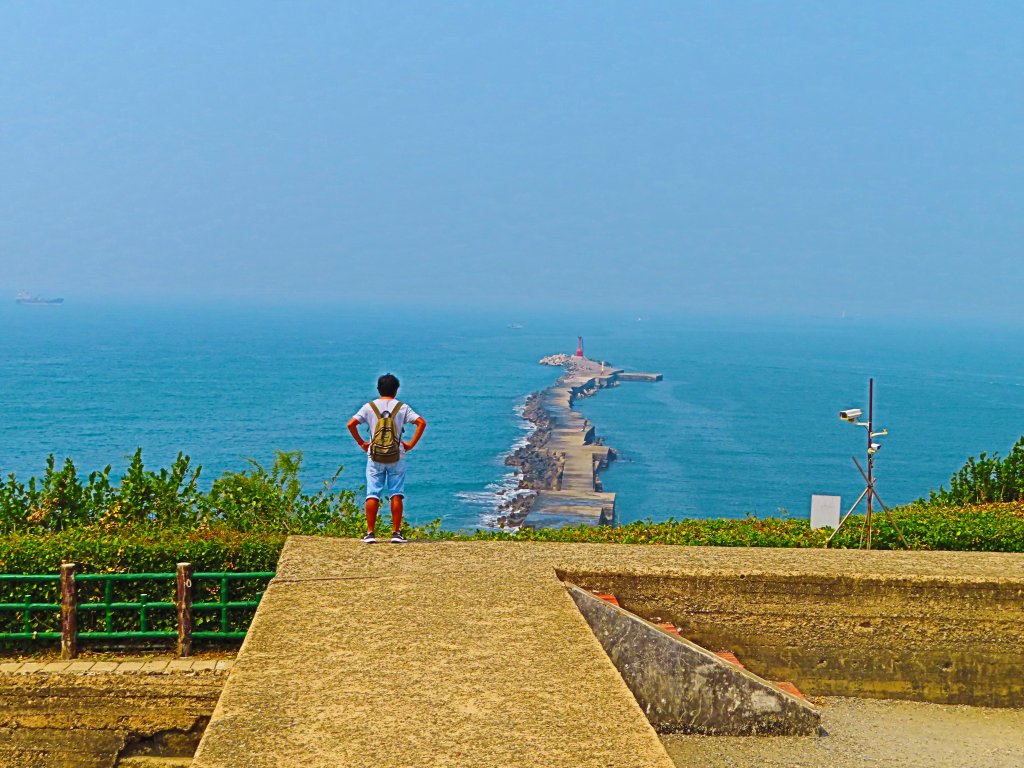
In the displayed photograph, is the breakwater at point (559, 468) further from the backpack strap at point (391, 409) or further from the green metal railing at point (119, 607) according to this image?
the green metal railing at point (119, 607)

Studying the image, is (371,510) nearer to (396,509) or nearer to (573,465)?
(396,509)

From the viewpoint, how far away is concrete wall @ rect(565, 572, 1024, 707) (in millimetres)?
9094

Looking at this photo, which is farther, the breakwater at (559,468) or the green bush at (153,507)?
the breakwater at (559,468)

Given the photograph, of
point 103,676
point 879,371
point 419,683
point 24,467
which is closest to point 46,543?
point 103,676

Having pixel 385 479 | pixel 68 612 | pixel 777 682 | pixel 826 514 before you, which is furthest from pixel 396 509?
pixel 826 514

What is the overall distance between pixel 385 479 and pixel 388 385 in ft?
3.28

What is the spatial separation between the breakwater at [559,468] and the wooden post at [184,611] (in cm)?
4598

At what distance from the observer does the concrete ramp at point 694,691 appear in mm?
7906

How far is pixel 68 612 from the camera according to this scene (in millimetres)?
9352

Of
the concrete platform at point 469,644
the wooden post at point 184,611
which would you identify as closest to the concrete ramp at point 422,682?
the concrete platform at point 469,644

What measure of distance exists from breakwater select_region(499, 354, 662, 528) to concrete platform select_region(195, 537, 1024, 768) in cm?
4551

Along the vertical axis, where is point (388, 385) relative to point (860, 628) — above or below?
above

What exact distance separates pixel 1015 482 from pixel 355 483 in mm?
63840

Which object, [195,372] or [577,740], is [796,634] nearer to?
[577,740]
